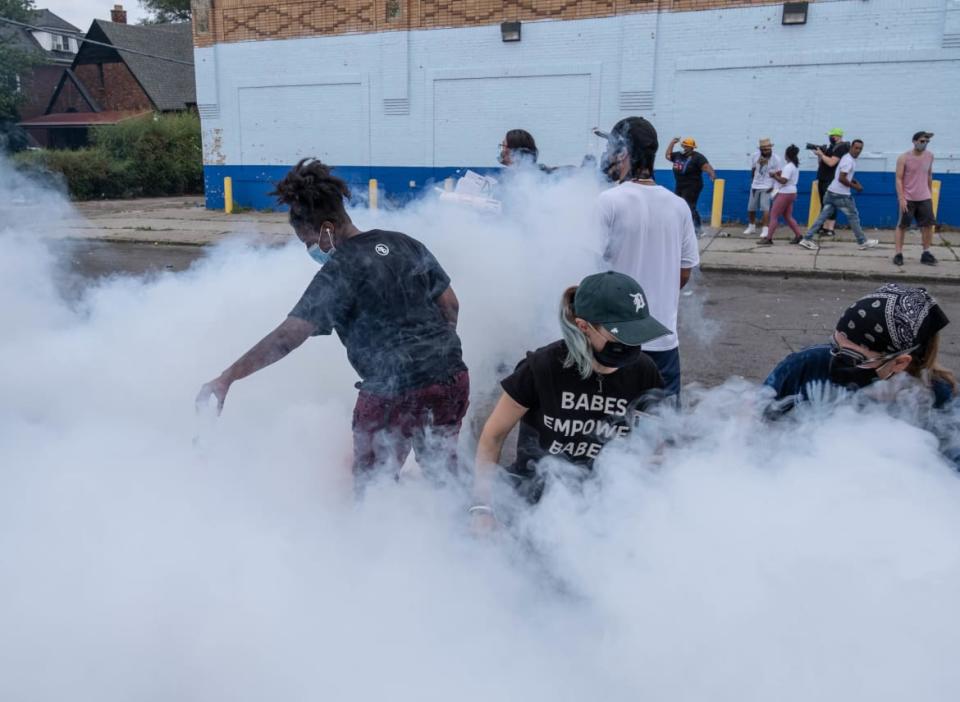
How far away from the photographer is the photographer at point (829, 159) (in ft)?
38.5

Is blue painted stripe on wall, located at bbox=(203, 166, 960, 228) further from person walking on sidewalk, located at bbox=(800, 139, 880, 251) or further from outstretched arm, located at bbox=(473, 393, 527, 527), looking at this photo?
Answer: outstretched arm, located at bbox=(473, 393, 527, 527)

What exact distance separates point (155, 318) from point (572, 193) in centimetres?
260

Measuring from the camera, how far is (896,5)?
12688mm

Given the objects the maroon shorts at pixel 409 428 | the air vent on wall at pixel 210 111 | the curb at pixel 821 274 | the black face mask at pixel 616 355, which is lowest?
the curb at pixel 821 274

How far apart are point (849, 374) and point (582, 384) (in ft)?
2.38

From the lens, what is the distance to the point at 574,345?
2307mm

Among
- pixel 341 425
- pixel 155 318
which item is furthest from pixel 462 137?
pixel 341 425

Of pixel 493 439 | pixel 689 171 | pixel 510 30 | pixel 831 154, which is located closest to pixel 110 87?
pixel 510 30

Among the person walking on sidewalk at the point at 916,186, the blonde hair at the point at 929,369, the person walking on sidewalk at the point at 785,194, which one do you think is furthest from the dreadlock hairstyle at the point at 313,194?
the person walking on sidewalk at the point at 785,194

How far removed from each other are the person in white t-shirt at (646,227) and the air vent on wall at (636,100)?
11986 mm

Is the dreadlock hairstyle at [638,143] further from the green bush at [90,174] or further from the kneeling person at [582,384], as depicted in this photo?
the green bush at [90,174]

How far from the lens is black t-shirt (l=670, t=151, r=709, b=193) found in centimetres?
1139

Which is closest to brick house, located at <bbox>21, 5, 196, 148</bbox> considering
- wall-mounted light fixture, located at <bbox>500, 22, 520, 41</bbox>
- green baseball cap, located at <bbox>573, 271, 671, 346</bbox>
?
wall-mounted light fixture, located at <bbox>500, 22, 520, 41</bbox>

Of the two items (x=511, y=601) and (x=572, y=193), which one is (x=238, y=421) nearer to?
(x=511, y=601)
